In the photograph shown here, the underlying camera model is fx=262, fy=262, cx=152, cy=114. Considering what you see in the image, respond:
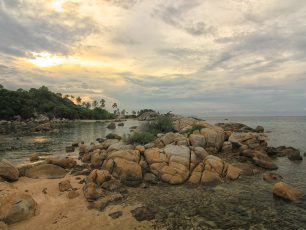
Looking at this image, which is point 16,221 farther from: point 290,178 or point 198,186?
point 290,178

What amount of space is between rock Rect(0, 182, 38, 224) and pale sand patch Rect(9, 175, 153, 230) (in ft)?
1.02

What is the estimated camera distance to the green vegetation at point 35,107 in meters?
108

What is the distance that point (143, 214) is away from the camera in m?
13.0

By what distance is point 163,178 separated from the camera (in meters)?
18.4

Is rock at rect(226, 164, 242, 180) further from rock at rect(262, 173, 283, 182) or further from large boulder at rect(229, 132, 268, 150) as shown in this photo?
Result: large boulder at rect(229, 132, 268, 150)

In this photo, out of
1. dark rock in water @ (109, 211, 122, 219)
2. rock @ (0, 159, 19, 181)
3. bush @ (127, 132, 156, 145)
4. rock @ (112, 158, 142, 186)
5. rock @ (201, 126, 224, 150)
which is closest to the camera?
dark rock in water @ (109, 211, 122, 219)

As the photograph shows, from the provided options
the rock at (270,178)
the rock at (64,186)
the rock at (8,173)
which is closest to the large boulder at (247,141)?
the rock at (270,178)

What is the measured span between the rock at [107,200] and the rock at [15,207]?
124 inches

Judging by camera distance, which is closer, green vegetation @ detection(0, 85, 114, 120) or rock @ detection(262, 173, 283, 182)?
rock @ detection(262, 173, 283, 182)

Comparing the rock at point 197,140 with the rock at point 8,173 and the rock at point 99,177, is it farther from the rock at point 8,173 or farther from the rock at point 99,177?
the rock at point 8,173

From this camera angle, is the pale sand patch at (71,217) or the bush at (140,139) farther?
the bush at (140,139)

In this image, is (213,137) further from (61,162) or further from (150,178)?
(61,162)

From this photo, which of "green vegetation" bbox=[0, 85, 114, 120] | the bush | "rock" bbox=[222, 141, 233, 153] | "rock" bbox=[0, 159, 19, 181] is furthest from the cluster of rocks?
"green vegetation" bbox=[0, 85, 114, 120]

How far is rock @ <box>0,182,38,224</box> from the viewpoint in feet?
40.5
